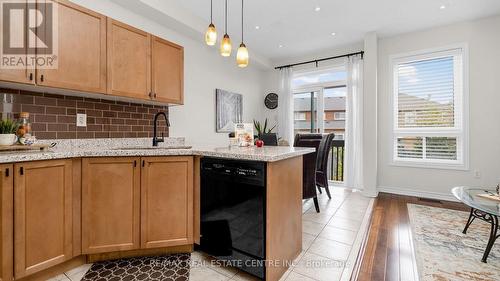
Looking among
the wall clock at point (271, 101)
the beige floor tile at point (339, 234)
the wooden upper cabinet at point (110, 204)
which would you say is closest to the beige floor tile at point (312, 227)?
the beige floor tile at point (339, 234)

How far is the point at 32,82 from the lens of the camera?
165cm

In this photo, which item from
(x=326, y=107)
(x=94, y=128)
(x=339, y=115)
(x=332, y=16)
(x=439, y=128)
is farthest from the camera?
(x=326, y=107)

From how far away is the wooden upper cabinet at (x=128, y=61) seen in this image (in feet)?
6.73

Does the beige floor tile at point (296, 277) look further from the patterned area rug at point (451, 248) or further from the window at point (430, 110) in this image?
the window at point (430, 110)

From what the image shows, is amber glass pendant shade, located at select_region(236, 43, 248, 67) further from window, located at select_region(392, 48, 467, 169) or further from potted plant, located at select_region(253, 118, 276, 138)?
window, located at select_region(392, 48, 467, 169)

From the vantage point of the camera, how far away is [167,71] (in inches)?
96.8

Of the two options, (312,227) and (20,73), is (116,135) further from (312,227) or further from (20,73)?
(312,227)

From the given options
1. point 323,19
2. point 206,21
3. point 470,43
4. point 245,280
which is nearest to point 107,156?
point 245,280

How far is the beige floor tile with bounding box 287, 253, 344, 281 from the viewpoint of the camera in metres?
1.66

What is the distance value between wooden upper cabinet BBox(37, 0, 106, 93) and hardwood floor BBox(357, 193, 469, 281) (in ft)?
8.77

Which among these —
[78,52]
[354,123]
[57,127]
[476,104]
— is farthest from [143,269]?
[476,104]

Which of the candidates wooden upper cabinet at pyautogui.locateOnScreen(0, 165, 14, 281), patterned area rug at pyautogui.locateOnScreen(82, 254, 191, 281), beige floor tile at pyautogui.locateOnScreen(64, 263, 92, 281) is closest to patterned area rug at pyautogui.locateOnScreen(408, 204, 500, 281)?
patterned area rug at pyautogui.locateOnScreen(82, 254, 191, 281)

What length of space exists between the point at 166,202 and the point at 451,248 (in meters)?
2.55

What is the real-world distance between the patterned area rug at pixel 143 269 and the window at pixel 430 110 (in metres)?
3.92
